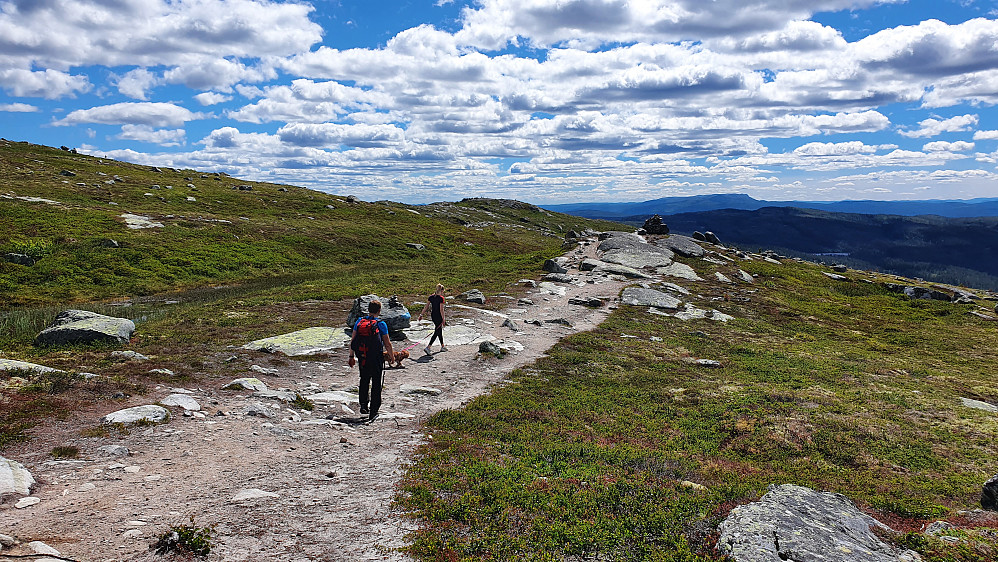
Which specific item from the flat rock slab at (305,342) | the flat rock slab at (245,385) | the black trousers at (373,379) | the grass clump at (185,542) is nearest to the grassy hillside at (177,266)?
the flat rock slab at (305,342)

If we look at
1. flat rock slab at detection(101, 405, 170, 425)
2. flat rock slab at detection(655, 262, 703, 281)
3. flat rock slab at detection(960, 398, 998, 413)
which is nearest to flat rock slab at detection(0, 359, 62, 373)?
flat rock slab at detection(101, 405, 170, 425)

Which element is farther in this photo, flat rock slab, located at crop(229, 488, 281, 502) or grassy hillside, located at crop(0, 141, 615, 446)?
grassy hillside, located at crop(0, 141, 615, 446)

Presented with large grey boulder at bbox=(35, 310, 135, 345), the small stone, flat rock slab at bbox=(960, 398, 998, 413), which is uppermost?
large grey boulder at bbox=(35, 310, 135, 345)

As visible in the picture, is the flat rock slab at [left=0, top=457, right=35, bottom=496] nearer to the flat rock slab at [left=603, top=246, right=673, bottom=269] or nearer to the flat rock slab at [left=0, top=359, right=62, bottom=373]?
the flat rock slab at [left=0, top=359, right=62, bottom=373]

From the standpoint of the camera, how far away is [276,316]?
34375 mm

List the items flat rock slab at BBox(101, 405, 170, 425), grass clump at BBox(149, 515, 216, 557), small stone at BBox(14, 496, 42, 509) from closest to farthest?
grass clump at BBox(149, 515, 216, 557) < small stone at BBox(14, 496, 42, 509) < flat rock slab at BBox(101, 405, 170, 425)

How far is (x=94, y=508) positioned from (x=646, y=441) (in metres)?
15.8

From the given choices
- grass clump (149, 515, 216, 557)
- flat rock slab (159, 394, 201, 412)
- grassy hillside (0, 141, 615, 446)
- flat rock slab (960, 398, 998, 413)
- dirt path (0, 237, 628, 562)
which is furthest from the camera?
flat rock slab (960, 398, 998, 413)

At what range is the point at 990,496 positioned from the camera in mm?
13133

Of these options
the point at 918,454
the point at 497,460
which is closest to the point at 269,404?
the point at 497,460

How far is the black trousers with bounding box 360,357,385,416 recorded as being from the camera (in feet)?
54.4

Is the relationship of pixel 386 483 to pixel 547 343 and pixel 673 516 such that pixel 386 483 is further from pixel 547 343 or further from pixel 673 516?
pixel 547 343

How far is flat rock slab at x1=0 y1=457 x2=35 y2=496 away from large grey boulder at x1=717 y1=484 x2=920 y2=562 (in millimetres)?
14382

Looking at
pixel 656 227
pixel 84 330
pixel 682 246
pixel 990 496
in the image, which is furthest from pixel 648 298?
pixel 656 227
